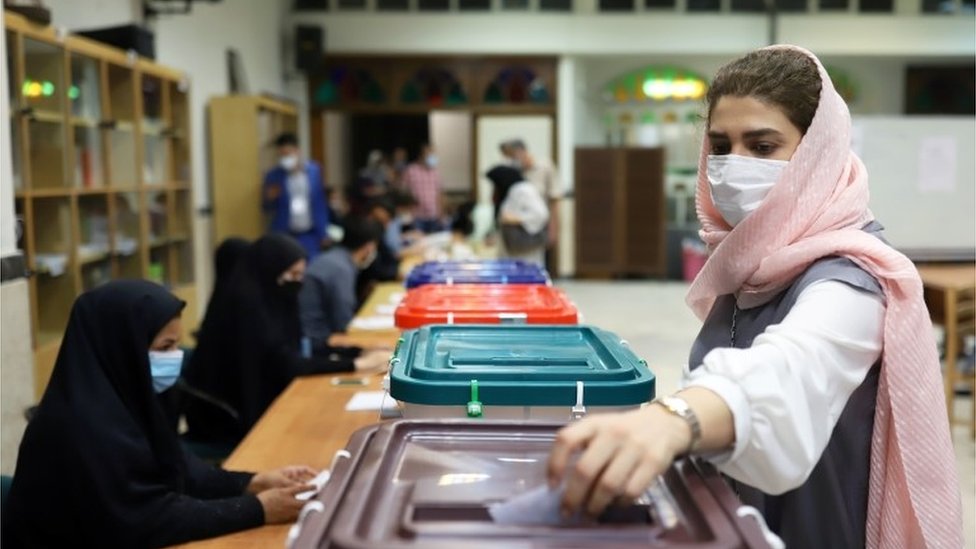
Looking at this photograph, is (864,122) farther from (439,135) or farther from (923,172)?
(439,135)

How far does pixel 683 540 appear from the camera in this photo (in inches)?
33.2

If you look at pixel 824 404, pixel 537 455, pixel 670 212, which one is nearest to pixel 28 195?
pixel 537 455

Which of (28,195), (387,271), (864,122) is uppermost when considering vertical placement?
(864,122)

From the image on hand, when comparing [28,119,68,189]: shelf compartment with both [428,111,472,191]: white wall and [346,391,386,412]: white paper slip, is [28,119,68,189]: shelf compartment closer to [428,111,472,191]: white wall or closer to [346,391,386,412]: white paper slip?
[346,391,386,412]: white paper slip

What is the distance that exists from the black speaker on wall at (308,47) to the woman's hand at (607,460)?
9.57 metres

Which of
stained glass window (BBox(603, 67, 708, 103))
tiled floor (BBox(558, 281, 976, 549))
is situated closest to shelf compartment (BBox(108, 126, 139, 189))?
tiled floor (BBox(558, 281, 976, 549))

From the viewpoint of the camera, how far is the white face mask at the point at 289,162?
7.59 metres

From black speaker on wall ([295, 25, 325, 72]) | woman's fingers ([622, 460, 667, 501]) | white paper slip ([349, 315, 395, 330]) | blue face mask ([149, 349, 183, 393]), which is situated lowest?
white paper slip ([349, 315, 395, 330])

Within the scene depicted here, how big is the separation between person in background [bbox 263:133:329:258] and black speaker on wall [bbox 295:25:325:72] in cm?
245

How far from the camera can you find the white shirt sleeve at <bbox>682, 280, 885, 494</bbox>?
96 centimetres

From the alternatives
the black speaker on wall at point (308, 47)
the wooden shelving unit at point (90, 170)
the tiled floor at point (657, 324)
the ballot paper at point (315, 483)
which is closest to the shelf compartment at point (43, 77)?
the wooden shelving unit at point (90, 170)

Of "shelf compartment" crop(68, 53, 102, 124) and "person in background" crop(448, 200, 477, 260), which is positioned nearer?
"shelf compartment" crop(68, 53, 102, 124)

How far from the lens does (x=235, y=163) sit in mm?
7531

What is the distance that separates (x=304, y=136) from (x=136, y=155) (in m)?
5.17
